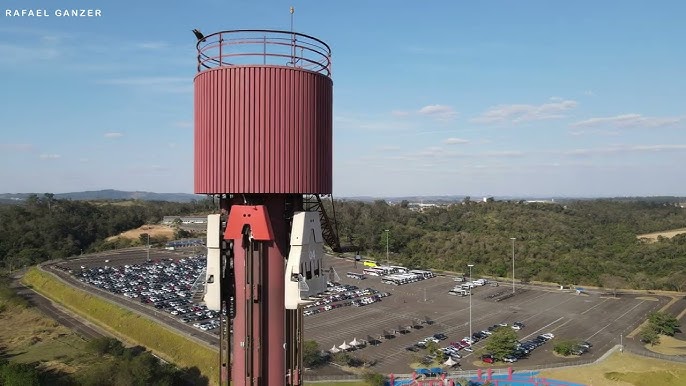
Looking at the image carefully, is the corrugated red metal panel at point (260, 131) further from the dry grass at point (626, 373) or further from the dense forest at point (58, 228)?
the dense forest at point (58, 228)

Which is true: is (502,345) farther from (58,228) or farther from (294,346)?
(58,228)

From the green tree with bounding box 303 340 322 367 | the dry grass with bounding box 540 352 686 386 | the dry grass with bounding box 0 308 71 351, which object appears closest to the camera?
the dry grass with bounding box 540 352 686 386

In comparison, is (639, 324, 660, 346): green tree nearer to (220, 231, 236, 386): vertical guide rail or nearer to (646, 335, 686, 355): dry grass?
(646, 335, 686, 355): dry grass

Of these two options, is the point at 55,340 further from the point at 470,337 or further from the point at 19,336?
the point at 470,337

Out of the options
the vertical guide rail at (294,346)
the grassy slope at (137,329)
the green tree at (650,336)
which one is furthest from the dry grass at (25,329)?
the green tree at (650,336)

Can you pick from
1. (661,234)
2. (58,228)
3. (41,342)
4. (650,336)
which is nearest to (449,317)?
(650,336)

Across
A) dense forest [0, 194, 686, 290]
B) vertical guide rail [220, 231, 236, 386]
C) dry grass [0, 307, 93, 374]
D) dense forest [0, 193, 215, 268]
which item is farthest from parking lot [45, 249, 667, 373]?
dense forest [0, 193, 215, 268]
